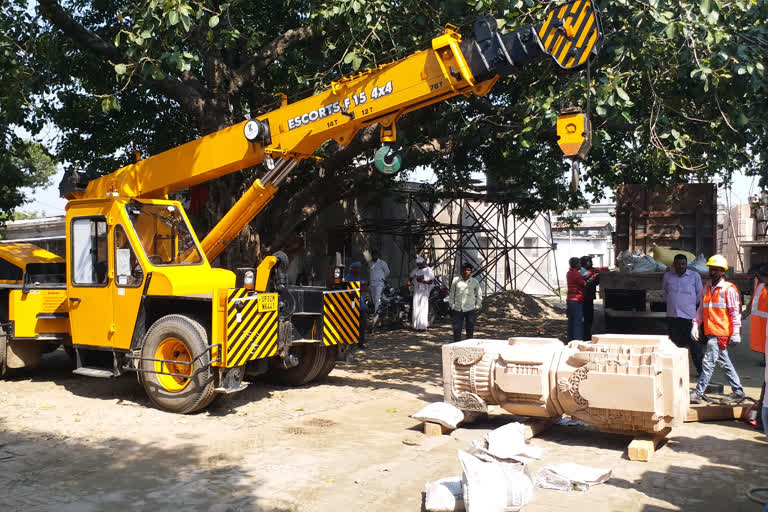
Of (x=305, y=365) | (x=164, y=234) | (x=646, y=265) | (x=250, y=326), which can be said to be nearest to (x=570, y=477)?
(x=250, y=326)

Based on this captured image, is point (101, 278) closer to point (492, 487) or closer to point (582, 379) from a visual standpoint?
point (582, 379)

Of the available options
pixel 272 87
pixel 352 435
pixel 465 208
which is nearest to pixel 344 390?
pixel 352 435

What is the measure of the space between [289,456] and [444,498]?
6.65ft

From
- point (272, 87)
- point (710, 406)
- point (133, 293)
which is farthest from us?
point (272, 87)

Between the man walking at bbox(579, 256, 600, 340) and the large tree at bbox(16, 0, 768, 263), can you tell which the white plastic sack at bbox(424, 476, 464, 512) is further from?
the man walking at bbox(579, 256, 600, 340)

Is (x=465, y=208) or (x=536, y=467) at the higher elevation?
(x=465, y=208)

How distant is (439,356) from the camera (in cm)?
1285

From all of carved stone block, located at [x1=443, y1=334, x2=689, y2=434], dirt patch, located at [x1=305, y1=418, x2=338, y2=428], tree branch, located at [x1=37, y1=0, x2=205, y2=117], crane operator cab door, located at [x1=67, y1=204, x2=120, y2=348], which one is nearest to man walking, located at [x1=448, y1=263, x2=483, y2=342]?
carved stone block, located at [x1=443, y1=334, x2=689, y2=434]

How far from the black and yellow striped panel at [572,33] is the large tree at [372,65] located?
1.33 metres

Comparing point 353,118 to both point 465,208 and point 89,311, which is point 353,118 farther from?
point 465,208

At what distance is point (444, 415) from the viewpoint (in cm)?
723

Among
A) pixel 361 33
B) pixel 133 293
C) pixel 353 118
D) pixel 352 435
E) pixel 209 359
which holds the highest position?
pixel 361 33

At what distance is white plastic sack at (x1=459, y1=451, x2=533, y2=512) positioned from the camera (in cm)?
481

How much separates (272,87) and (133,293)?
7701mm
